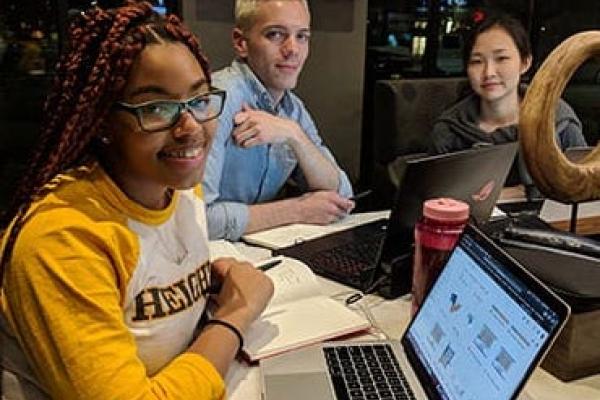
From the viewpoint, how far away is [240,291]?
1.35 m

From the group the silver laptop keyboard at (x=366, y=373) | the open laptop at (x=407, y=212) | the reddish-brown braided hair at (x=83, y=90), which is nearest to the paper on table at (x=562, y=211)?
the open laptop at (x=407, y=212)

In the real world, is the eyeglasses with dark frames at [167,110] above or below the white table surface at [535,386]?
above

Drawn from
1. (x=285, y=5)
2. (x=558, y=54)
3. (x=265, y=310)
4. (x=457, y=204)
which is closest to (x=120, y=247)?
(x=265, y=310)

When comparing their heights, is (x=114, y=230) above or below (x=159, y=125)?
below

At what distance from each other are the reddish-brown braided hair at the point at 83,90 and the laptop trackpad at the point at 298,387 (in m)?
0.45

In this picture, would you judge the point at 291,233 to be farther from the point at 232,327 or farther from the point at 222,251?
the point at 232,327

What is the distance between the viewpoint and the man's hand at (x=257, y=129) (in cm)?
204

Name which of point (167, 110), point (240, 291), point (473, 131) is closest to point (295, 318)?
point (240, 291)

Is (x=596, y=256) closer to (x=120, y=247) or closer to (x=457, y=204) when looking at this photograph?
(x=457, y=204)

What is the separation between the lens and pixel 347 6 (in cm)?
413

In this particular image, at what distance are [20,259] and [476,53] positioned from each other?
216 centimetres

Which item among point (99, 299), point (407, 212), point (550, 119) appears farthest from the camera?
point (407, 212)

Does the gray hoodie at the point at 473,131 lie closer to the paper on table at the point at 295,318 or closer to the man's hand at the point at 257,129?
the man's hand at the point at 257,129

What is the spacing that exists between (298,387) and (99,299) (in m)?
0.36
